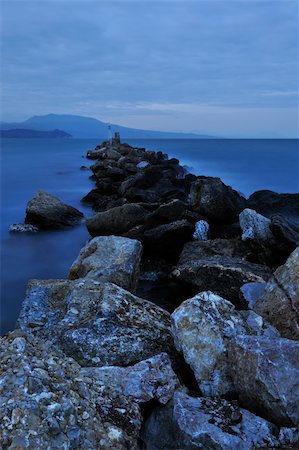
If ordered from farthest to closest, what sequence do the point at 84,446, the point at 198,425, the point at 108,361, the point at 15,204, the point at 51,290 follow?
the point at 15,204
the point at 51,290
the point at 108,361
the point at 198,425
the point at 84,446

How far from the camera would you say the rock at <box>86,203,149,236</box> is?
1215 centimetres

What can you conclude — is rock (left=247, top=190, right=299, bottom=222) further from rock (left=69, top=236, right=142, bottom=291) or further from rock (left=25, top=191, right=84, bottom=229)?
rock (left=69, top=236, right=142, bottom=291)

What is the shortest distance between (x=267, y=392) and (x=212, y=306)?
1133 millimetres

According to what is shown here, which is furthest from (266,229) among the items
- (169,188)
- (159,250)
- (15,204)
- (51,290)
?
(15,204)

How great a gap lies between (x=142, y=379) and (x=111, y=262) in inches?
138

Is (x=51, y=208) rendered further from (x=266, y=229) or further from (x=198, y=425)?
(x=198, y=425)

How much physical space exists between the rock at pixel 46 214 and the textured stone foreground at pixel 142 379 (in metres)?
10.1

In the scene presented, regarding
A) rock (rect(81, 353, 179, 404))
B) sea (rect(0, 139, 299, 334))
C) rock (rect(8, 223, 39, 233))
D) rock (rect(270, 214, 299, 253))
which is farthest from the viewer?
rock (rect(8, 223, 39, 233))

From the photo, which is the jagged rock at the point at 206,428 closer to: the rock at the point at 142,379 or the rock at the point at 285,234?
the rock at the point at 142,379

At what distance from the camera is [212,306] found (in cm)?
473

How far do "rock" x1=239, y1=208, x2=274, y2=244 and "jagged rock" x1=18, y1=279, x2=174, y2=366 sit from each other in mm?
4417

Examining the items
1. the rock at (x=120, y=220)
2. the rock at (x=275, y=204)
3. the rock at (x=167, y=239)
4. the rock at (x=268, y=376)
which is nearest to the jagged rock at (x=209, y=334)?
the rock at (x=268, y=376)

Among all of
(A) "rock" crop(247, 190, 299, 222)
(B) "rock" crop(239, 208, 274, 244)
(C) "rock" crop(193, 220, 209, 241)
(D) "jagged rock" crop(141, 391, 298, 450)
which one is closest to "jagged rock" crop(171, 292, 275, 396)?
(D) "jagged rock" crop(141, 391, 298, 450)

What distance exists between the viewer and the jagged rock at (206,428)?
355 cm
